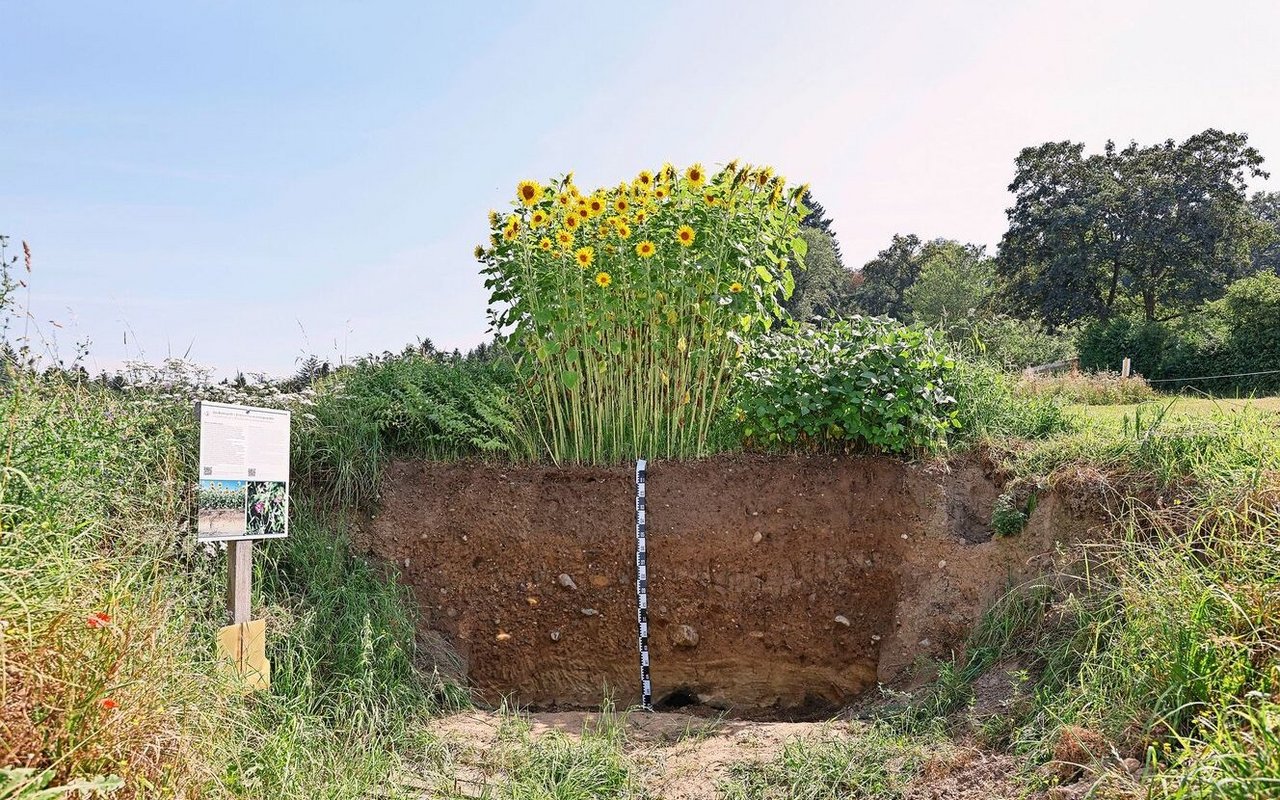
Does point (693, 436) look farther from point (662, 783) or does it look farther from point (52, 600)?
point (52, 600)

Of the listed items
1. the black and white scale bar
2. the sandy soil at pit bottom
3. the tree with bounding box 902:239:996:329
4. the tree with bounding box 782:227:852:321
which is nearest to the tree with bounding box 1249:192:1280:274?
the tree with bounding box 902:239:996:329

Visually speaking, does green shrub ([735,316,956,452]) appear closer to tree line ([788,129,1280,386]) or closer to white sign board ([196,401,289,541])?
white sign board ([196,401,289,541])

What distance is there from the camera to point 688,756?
12.8 feet

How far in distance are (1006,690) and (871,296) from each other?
36315 mm

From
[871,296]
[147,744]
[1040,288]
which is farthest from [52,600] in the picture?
[871,296]

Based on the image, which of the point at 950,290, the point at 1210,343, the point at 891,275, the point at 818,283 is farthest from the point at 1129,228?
the point at 891,275

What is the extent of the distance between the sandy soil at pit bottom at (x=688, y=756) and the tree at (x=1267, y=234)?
21.8 metres

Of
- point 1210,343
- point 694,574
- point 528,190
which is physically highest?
point 1210,343

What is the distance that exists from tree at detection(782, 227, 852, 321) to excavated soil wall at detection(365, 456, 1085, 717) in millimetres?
25001

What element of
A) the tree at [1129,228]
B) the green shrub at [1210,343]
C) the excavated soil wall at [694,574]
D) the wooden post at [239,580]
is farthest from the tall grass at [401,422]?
the tree at [1129,228]

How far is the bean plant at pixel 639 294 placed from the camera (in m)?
5.71

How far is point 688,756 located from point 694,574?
1.77 metres

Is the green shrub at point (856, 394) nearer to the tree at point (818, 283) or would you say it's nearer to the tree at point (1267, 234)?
the tree at point (1267, 234)

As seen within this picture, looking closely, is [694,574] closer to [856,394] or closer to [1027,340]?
[856,394]
